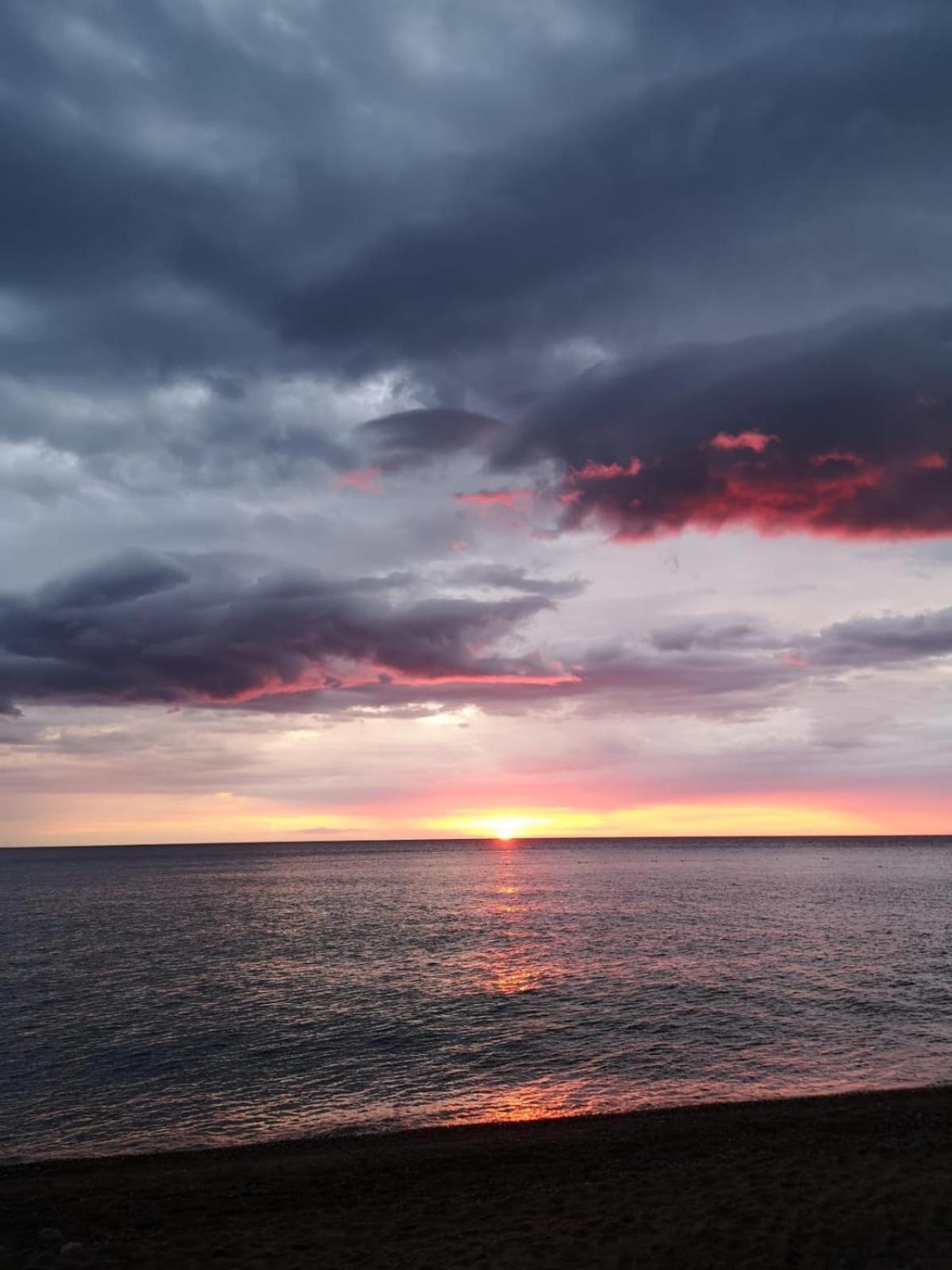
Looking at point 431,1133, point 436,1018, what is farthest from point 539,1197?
point 436,1018

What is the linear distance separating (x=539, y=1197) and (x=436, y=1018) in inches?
959

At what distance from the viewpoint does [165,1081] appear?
3378cm

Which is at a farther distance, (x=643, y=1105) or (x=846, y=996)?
(x=846, y=996)

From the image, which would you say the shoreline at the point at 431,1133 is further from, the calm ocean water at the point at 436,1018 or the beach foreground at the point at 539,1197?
the calm ocean water at the point at 436,1018

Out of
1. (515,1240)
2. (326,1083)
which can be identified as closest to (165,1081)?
(326,1083)

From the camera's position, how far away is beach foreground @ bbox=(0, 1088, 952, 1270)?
→ 56.3 feet

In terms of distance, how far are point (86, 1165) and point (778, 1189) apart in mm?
18823

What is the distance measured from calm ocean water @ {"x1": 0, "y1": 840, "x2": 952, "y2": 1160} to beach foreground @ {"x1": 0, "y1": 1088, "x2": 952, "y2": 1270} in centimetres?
366

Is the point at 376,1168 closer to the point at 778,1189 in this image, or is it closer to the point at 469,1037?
the point at 778,1189

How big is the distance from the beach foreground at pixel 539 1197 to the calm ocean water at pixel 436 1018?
3.66 metres

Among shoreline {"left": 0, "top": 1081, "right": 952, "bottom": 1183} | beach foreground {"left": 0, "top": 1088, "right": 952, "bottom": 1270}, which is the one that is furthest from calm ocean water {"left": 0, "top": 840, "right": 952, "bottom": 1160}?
beach foreground {"left": 0, "top": 1088, "right": 952, "bottom": 1270}

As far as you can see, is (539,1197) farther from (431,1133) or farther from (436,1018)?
(436,1018)

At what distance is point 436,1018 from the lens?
143 feet

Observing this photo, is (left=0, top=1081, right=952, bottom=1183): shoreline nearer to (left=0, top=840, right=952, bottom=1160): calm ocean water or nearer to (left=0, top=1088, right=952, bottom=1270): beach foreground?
(left=0, top=1088, right=952, bottom=1270): beach foreground
